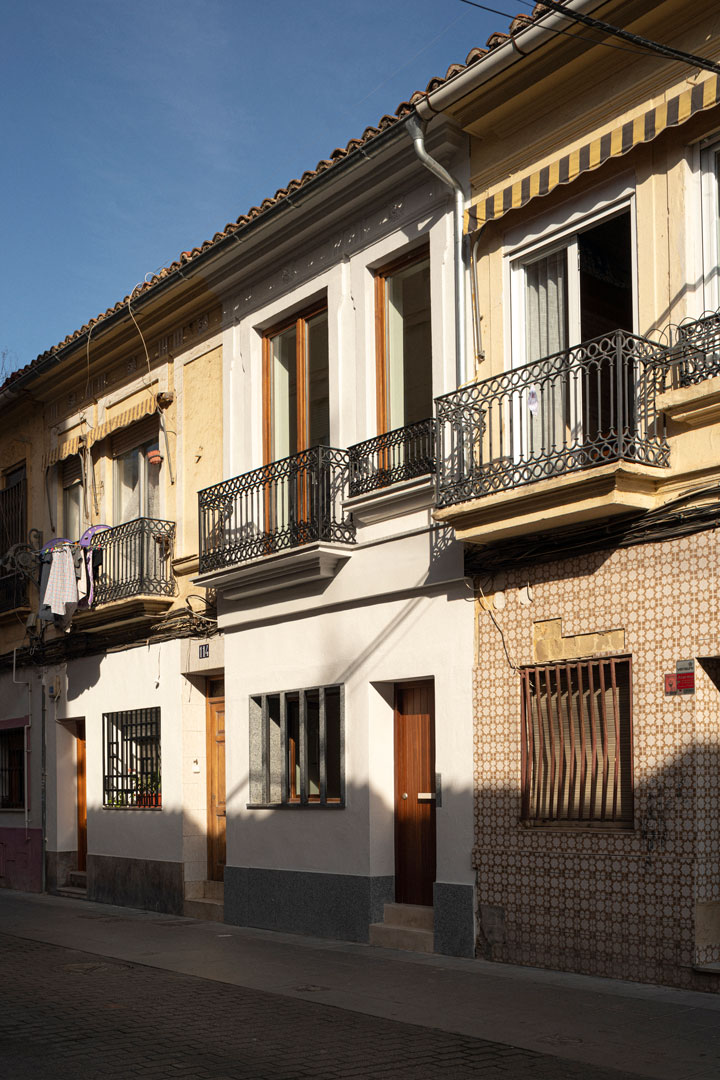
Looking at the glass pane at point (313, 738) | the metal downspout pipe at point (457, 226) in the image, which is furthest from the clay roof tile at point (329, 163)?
the glass pane at point (313, 738)

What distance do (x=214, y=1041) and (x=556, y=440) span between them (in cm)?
545

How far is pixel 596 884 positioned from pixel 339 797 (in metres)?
3.66

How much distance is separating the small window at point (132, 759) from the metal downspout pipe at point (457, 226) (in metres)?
6.98

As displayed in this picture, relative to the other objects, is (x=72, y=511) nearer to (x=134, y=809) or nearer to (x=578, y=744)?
(x=134, y=809)

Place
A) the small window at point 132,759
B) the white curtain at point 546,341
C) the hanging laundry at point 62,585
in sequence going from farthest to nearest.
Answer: the hanging laundry at point 62,585
the small window at point 132,759
the white curtain at point 546,341

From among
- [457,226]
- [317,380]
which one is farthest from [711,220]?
[317,380]

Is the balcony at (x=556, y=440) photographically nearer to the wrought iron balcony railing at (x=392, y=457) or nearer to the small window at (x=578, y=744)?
the wrought iron balcony railing at (x=392, y=457)

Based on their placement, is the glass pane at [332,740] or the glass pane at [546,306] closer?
the glass pane at [546,306]

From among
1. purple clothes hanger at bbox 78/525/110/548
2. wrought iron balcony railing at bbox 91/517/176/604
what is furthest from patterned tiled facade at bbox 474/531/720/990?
purple clothes hanger at bbox 78/525/110/548

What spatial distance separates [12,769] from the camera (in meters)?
20.3

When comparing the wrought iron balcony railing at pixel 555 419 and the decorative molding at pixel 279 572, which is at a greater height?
the wrought iron balcony railing at pixel 555 419

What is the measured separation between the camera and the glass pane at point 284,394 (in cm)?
1447

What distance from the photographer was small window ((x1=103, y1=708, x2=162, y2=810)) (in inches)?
642

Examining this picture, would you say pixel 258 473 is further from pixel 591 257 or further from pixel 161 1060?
pixel 161 1060
